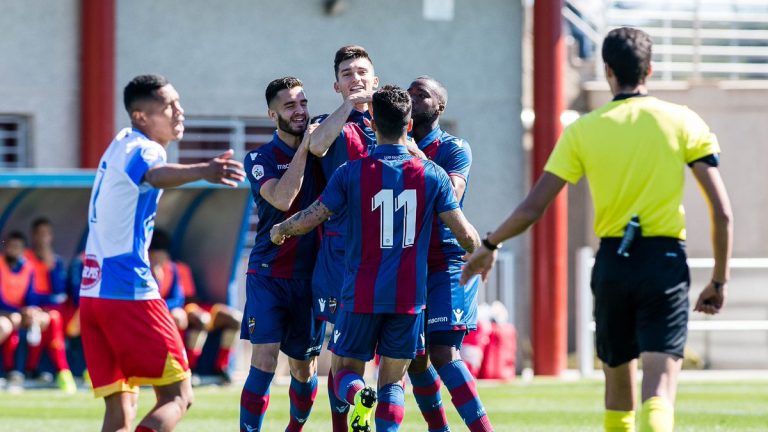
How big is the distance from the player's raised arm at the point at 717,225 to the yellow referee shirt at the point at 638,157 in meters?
0.09

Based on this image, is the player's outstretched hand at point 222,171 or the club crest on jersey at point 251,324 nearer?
the player's outstretched hand at point 222,171

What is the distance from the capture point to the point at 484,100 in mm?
17625

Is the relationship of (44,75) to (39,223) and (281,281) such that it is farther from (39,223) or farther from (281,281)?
(281,281)

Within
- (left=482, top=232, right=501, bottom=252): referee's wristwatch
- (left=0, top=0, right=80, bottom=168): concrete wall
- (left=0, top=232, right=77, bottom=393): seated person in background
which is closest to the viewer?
(left=482, top=232, right=501, bottom=252): referee's wristwatch

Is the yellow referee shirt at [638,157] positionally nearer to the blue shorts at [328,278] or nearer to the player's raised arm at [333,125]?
the player's raised arm at [333,125]

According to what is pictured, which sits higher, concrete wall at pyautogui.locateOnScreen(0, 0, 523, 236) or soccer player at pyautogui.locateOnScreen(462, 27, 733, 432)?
concrete wall at pyautogui.locateOnScreen(0, 0, 523, 236)

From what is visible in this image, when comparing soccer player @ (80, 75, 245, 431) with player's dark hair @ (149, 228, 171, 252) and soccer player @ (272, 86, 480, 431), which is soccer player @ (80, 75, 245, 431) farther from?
player's dark hair @ (149, 228, 171, 252)

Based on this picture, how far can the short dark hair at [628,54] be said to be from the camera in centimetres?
591

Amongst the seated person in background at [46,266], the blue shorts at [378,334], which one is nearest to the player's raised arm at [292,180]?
the blue shorts at [378,334]

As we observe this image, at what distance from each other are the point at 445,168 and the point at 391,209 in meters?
0.79

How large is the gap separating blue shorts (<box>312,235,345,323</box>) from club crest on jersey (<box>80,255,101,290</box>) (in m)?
1.59

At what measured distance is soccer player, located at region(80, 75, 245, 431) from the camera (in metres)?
6.31

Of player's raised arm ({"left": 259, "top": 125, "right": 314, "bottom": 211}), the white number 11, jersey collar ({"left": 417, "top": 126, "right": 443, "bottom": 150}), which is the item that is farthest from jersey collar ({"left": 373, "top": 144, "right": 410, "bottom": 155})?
jersey collar ({"left": 417, "top": 126, "right": 443, "bottom": 150})

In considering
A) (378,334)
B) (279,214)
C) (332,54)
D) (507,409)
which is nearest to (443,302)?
(378,334)
